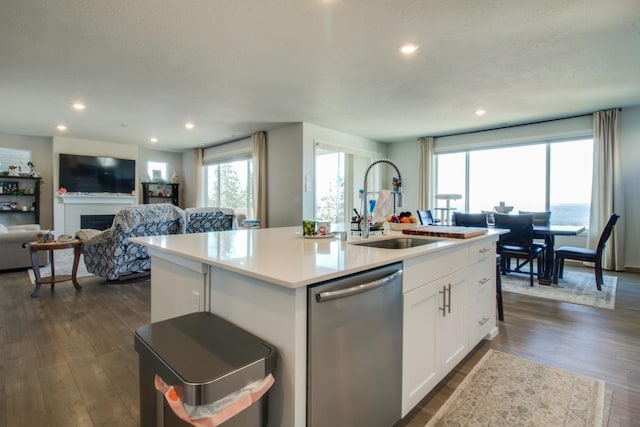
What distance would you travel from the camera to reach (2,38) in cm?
274

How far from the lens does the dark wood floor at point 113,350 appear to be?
165cm

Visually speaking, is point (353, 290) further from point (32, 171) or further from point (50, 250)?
point (32, 171)

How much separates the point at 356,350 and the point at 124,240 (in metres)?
3.65

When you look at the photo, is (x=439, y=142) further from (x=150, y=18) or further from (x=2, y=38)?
(x=2, y=38)

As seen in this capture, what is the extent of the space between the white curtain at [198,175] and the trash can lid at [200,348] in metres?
7.86

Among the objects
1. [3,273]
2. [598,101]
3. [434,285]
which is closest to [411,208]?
[598,101]

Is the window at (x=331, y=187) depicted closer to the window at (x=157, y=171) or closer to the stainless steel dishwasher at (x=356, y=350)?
the window at (x=157, y=171)

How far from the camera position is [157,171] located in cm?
877

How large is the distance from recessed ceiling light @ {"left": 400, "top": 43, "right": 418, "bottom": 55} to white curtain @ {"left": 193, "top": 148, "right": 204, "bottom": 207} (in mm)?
6872

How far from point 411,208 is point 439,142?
5.26 feet

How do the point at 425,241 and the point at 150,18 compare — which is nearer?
the point at 425,241

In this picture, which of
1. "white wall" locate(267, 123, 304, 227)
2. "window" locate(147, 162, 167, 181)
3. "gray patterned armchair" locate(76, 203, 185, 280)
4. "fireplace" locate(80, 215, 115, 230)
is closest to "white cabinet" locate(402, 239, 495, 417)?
"gray patterned armchair" locate(76, 203, 185, 280)

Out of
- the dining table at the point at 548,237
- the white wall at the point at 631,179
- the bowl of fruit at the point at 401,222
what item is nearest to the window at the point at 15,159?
the bowl of fruit at the point at 401,222

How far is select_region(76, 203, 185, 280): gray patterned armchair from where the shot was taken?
381cm
